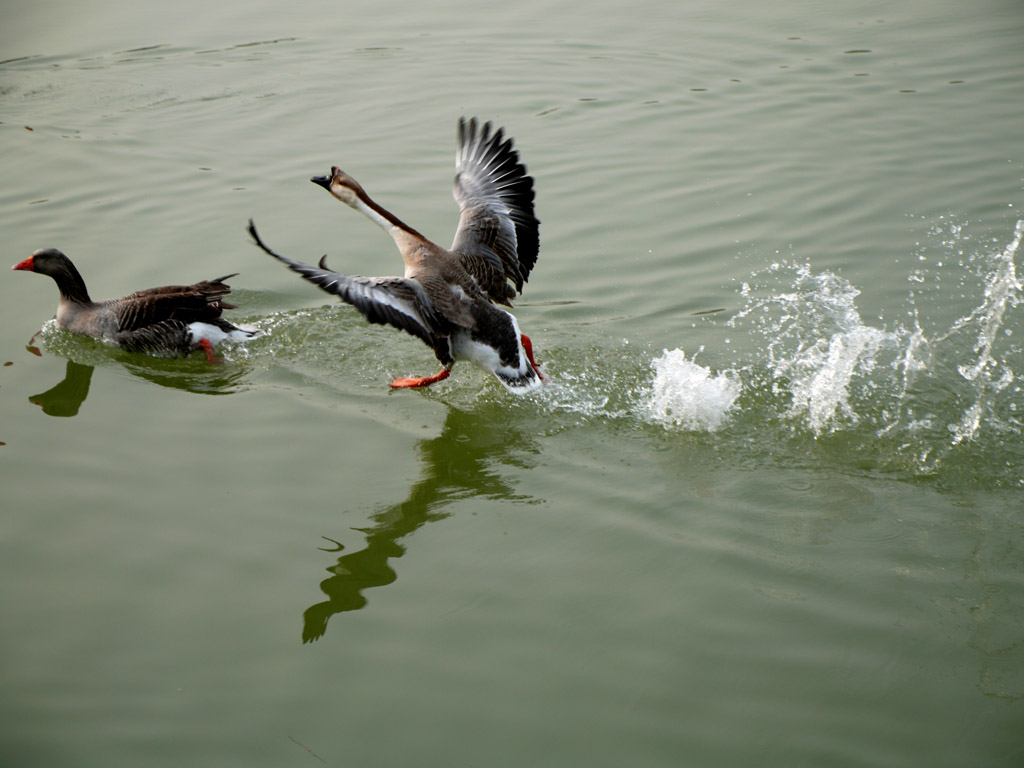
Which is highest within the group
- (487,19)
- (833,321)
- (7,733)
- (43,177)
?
(487,19)

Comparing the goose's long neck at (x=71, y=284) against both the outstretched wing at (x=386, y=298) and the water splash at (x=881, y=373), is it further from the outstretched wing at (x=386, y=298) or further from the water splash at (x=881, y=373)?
A: the water splash at (x=881, y=373)

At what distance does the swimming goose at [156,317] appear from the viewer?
7.14 meters

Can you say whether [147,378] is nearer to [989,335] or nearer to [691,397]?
[691,397]

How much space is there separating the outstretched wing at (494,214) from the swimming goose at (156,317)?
1953 millimetres

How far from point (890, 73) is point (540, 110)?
181 inches

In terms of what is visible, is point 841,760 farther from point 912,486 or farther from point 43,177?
point 43,177

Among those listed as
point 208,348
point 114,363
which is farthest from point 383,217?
point 114,363

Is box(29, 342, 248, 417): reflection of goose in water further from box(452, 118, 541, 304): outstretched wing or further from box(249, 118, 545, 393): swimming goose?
box(452, 118, 541, 304): outstretched wing

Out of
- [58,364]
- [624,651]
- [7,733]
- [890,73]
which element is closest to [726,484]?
[624,651]

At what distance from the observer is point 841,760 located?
359 cm

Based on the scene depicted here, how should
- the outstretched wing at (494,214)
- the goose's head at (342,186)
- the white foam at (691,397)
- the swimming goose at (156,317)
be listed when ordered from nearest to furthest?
the white foam at (691,397) → the goose's head at (342,186) → the outstretched wing at (494,214) → the swimming goose at (156,317)

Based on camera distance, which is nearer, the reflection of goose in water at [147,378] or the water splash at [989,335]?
the water splash at [989,335]

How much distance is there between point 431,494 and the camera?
5.57 metres

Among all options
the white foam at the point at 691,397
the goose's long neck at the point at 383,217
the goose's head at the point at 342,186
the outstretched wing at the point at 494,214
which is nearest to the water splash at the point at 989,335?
the white foam at the point at 691,397
